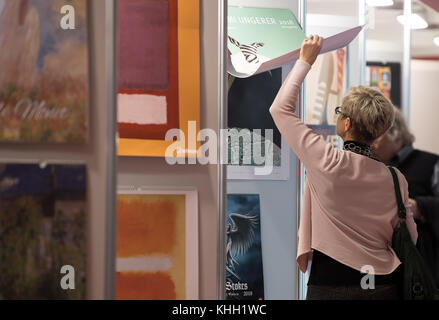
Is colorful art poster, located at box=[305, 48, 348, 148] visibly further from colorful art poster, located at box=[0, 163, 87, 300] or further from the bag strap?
colorful art poster, located at box=[0, 163, 87, 300]

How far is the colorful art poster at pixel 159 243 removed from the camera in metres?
2.31

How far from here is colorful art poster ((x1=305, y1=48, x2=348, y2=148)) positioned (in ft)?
11.9

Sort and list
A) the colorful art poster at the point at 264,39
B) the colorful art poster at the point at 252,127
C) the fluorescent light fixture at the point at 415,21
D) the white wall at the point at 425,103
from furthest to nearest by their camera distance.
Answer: the white wall at the point at 425,103, the fluorescent light fixture at the point at 415,21, the colorful art poster at the point at 252,127, the colorful art poster at the point at 264,39

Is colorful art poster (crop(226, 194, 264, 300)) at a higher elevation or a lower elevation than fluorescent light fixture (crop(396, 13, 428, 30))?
lower

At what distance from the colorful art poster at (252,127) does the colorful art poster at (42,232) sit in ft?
4.90

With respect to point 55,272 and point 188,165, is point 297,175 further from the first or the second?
point 55,272

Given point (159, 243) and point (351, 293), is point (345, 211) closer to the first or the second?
point (351, 293)

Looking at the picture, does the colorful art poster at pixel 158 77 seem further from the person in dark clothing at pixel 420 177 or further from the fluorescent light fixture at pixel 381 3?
the fluorescent light fixture at pixel 381 3

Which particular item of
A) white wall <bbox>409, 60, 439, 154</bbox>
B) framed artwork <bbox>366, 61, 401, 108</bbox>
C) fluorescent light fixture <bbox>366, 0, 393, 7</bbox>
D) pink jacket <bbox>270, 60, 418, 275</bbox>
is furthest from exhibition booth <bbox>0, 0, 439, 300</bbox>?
framed artwork <bbox>366, 61, 401, 108</bbox>

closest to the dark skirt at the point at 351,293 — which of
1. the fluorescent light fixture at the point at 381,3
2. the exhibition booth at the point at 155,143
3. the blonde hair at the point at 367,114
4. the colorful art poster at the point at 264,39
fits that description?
the exhibition booth at the point at 155,143

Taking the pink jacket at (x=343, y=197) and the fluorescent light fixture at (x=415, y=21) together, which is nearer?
the pink jacket at (x=343, y=197)

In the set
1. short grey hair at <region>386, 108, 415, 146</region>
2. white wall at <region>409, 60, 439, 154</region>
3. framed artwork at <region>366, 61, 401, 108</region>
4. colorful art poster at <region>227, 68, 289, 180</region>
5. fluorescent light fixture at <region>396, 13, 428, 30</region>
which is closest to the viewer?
colorful art poster at <region>227, 68, 289, 180</region>
